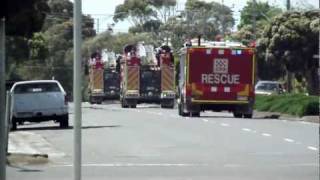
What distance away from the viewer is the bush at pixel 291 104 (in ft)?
121

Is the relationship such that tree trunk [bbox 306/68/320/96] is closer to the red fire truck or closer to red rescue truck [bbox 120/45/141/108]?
the red fire truck

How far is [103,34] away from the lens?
103m

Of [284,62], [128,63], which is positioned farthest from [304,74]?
[128,63]

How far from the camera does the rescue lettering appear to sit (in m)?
Result: 35.2

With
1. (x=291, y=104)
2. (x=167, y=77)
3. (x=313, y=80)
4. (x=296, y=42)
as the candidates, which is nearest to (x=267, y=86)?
(x=313, y=80)

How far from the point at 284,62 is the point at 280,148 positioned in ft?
118

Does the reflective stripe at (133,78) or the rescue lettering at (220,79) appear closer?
the rescue lettering at (220,79)

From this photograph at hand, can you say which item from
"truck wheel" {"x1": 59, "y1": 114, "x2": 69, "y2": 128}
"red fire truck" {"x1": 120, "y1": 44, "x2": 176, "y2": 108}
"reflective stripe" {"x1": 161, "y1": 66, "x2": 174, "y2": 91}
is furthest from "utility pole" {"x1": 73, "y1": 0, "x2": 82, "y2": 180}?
"reflective stripe" {"x1": 161, "y1": 66, "x2": 174, "y2": 91}

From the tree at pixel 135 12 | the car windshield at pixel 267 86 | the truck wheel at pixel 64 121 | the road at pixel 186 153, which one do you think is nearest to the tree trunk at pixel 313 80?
the car windshield at pixel 267 86

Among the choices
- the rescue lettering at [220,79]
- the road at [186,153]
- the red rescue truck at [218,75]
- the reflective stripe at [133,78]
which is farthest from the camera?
the reflective stripe at [133,78]

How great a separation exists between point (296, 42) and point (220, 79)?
69.9 feet

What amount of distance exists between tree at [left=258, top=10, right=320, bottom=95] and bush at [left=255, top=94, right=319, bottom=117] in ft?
31.0

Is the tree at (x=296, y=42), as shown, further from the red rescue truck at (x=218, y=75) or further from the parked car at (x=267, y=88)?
the red rescue truck at (x=218, y=75)

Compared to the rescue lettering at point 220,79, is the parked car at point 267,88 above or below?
below
